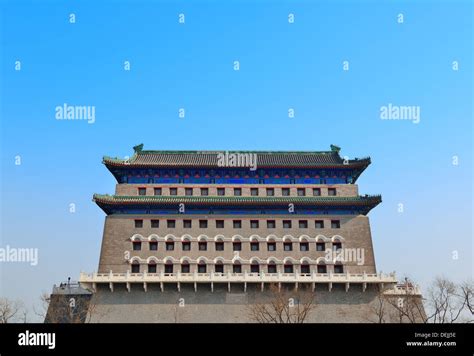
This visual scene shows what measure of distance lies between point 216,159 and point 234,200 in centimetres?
626

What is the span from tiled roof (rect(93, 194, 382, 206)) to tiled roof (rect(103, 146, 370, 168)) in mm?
3944

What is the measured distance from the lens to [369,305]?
144ft

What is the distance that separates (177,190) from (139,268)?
8.71 metres

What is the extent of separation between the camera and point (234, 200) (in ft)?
157

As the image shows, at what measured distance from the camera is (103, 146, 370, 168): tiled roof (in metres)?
50.6

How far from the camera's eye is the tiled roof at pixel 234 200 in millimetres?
47625

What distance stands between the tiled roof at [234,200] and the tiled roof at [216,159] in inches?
155

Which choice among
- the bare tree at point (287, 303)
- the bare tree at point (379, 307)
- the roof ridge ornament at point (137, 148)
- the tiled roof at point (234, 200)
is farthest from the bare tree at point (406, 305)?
the roof ridge ornament at point (137, 148)

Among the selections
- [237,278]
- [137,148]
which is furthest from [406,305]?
[137,148]

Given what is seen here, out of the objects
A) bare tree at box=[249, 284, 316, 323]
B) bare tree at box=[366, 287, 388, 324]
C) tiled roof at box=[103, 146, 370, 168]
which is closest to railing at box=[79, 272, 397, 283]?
bare tree at box=[249, 284, 316, 323]
